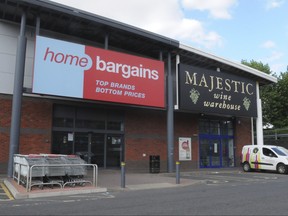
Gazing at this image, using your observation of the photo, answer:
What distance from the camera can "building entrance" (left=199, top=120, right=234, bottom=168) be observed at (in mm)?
26688

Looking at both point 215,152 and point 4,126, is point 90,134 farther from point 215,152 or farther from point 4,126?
point 215,152

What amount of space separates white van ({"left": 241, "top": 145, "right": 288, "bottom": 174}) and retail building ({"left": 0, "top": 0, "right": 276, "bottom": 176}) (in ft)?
11.2

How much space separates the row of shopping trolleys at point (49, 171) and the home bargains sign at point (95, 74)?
5159 mm

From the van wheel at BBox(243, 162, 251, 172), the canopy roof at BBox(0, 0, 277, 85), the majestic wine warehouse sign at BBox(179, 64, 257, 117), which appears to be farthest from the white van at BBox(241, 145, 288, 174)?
the canopy roof at BBox(0, 0, 277, 85)

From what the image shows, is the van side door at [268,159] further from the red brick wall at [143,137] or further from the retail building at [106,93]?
the red brick wall at [143,137]

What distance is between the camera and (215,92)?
25.0 m

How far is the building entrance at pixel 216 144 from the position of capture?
2669 cm


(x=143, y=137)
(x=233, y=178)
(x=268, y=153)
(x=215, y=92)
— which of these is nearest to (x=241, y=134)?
(x=215, y=92)

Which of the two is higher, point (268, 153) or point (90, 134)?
point (90, 134)

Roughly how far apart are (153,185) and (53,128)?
314 inches

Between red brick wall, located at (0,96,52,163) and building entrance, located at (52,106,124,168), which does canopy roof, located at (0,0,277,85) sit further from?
building entrance, located at (52,106,124,168)

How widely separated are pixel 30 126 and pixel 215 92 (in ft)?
42.8

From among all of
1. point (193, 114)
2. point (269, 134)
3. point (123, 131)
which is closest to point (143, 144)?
point (123, 131)

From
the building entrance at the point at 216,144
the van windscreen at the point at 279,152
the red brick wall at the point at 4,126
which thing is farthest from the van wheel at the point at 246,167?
the red brick wall at the point at 4,126
